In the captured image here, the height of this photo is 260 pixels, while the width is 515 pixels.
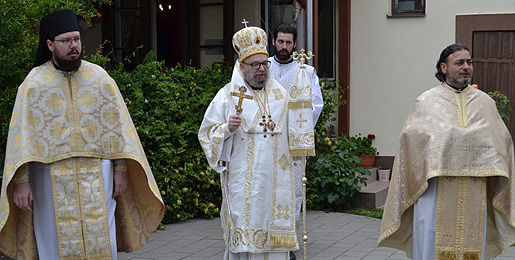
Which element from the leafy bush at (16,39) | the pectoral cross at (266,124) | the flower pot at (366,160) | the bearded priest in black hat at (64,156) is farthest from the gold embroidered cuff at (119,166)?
the flower pot at (366,160)

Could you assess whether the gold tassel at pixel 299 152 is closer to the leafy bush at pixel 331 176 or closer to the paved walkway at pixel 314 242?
the paved walkway at pixel 314 242

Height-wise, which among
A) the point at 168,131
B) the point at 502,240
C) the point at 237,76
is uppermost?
the point at 237,76

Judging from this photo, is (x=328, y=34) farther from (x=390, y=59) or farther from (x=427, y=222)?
(x=427, y=222)

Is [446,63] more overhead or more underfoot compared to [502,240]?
more overhead

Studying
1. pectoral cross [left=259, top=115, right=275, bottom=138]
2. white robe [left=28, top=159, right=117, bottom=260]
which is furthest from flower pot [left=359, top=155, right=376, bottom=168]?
white robe [left=28, top=159, right=117, bottom=260]

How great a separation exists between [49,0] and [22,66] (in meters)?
0.69

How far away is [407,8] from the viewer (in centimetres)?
1295

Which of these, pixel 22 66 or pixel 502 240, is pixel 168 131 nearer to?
pixel 22 66

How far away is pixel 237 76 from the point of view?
611 centimetres

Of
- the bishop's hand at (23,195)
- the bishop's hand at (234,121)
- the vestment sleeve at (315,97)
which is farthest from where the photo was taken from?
the vestment sleeve at (315,97)

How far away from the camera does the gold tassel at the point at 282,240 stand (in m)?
5.98

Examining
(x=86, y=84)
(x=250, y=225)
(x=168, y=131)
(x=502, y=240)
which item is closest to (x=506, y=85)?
(x=168, y=131)

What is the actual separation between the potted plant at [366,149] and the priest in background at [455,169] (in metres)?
6.74

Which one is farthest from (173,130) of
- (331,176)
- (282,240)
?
(282,240)
